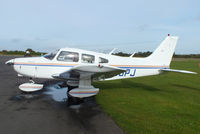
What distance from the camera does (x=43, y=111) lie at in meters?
4.50

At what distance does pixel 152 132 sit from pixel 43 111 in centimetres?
309

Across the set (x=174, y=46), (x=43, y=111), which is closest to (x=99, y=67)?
(x=43, y=111)

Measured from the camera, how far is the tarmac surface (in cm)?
337

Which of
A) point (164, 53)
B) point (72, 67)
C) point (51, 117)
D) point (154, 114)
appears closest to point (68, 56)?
point (72, 67)

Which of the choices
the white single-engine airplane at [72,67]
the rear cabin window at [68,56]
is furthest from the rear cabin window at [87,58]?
the rear cabin window at [68,56]

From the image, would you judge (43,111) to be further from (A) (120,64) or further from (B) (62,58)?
(A) (120,64)

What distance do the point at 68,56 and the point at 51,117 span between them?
2.61 meters

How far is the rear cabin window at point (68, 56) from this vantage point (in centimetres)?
598

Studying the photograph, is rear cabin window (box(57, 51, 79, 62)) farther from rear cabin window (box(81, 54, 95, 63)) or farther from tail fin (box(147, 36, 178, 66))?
tail fin (box(147, 36, 178, 66))

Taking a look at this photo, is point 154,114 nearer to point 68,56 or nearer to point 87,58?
point 87,58

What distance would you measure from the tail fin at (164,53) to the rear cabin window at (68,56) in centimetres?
371

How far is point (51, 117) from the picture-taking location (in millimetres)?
4086

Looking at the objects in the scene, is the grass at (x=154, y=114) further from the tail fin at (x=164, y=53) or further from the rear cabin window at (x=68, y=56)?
the tail fin at (x=164, y=53)

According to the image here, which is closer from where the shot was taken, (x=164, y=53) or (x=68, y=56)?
(x=68, y=56)
